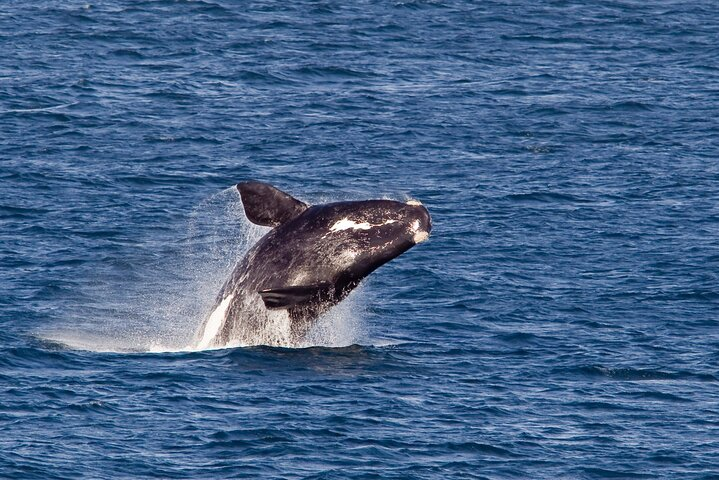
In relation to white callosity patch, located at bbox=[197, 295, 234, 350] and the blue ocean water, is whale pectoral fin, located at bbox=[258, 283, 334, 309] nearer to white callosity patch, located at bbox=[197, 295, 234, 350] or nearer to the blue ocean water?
the blue ocean water

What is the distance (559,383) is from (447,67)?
167 feet

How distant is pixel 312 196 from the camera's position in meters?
62.5

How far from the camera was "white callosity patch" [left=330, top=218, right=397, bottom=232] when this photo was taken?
37719 millimetres

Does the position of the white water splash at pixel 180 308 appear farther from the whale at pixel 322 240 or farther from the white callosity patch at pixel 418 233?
the white callosity patch at pixel 418 233

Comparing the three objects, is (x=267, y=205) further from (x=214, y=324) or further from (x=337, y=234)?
(x=214, y=324)

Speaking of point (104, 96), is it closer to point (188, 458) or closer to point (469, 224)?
point (469, 224)

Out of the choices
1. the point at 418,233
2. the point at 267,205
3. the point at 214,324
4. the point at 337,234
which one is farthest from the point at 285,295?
the point at 214,324

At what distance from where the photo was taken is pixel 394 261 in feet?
186

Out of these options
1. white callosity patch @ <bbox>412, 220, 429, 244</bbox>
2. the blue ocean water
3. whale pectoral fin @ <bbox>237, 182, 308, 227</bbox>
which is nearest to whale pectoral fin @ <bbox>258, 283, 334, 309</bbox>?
whale pectoral fin @ <bbox>237, 182, 308, 227</bbox>

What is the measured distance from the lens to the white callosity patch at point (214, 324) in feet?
132

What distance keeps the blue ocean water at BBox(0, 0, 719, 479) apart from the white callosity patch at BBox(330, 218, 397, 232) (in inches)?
178

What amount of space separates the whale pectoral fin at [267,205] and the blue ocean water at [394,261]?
404 centimetres

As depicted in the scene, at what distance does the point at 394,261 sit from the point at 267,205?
63.3 ft

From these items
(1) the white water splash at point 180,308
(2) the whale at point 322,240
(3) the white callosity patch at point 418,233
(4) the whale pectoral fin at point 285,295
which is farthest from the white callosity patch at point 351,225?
(1) the white water splash at point 180,308
